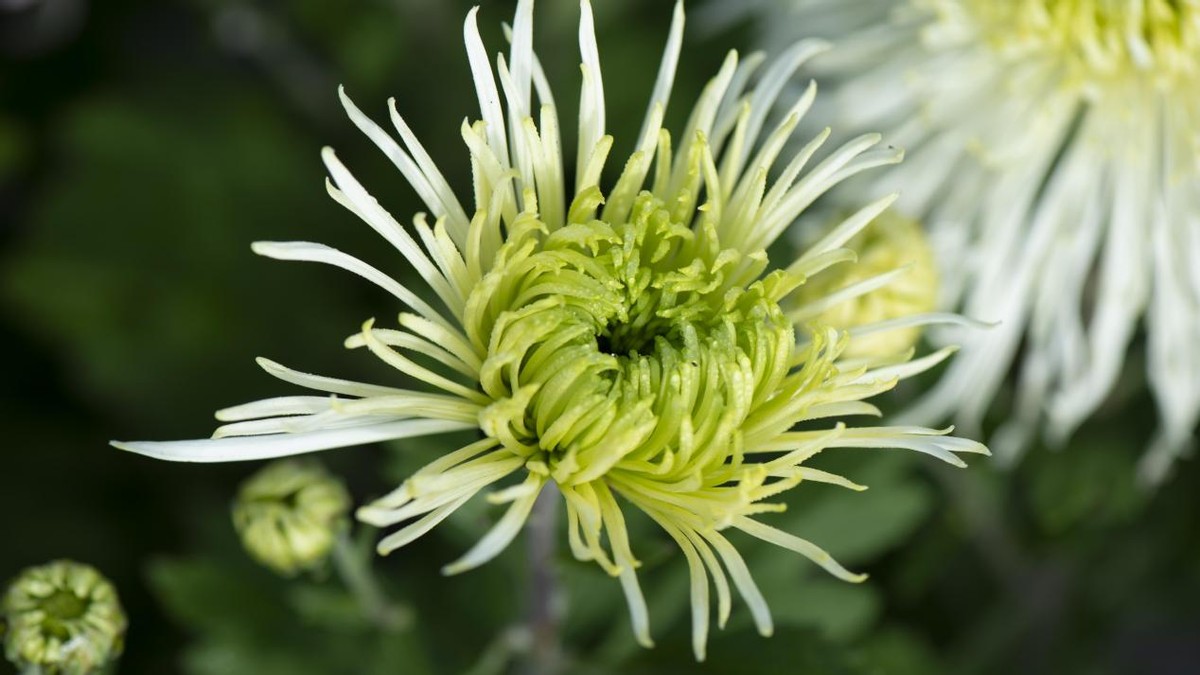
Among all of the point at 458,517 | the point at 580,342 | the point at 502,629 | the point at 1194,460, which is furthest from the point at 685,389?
the point at 1194,460

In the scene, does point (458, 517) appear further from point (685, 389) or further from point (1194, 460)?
point (1194, 460)

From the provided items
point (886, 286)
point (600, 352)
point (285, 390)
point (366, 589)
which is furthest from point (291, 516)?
point (285, 390)

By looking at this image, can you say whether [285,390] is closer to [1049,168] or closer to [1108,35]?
[1049,168]

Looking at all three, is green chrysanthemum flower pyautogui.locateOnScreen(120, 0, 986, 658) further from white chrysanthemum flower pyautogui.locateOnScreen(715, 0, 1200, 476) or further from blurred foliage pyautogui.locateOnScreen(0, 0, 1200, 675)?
white chrysanthemum flower pyautogui.locateOnScreen(715, 0, 1200, 476)

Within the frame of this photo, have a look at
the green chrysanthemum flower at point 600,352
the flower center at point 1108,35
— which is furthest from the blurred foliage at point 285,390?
the flower center at point 1108,35

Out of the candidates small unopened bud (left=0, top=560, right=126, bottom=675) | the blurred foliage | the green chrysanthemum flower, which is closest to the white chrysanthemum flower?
the blurred foliage

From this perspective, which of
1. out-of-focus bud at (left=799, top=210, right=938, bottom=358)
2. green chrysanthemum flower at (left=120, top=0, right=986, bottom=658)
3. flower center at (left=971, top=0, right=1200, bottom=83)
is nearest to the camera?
green chrysanthemum flower at (left=120, top=0, right=986, bottom=658)
